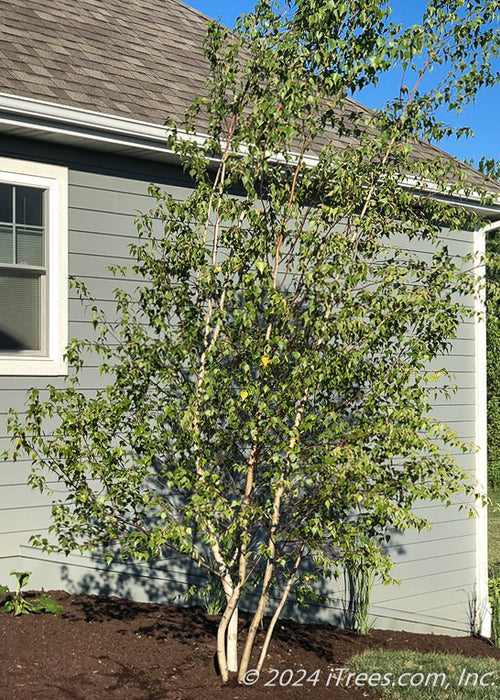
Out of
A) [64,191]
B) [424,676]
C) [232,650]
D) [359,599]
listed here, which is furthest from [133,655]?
[64,191]

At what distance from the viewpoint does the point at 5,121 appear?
6.21m

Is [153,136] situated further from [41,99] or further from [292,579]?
[292,579]

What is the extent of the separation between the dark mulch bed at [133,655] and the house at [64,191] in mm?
563

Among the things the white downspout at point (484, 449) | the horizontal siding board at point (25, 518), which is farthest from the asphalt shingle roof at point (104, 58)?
the horizontal siding board at point (25, 518)

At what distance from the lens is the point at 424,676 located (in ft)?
18.6

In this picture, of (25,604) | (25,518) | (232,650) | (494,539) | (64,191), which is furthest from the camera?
(494,539)

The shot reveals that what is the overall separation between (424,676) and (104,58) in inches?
218

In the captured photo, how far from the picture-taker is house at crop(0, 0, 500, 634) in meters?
6.48

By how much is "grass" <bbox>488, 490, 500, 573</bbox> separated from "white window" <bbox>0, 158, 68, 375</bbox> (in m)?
6.65

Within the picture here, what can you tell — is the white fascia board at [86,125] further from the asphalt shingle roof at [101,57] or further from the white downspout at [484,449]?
the white downspout at [484,449]

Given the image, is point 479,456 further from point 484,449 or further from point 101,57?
point 101,57

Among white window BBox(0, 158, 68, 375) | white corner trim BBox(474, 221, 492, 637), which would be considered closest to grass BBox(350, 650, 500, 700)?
white window BBox(0, 158, 68, 375)

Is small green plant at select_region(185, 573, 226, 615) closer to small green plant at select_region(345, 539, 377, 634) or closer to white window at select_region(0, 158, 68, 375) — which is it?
small green plant at select_region(345, 539, 377, 634)

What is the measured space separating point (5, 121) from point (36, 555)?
307 cm
